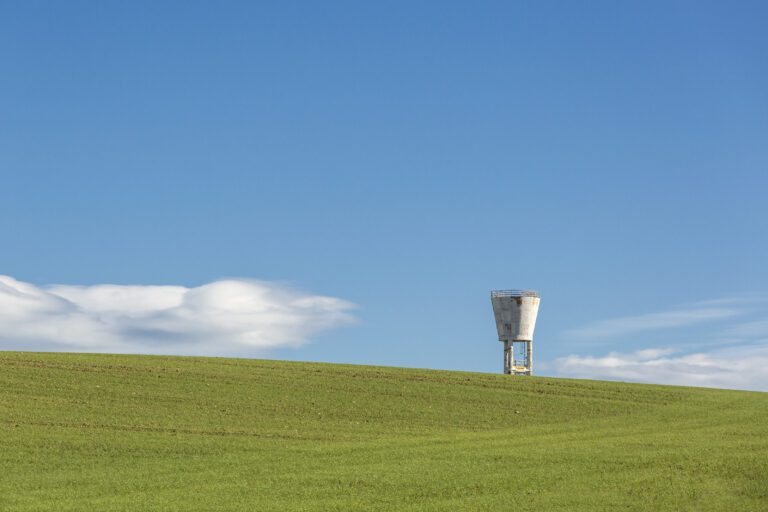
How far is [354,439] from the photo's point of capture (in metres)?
34.7

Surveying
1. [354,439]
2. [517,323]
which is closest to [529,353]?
[517,323]

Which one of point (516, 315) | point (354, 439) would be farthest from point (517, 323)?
point (354, 439)

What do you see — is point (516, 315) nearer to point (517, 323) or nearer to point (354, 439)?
point (517, 323)

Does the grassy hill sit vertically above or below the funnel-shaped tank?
below

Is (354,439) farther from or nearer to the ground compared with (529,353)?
nearer to the ground

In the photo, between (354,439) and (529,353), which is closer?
(354,439)

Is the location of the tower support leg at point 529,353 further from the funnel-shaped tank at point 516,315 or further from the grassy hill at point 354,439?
the grassy hill at point 354,439

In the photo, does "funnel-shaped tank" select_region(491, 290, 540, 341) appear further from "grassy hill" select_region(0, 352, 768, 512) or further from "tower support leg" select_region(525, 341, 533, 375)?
"grassy hill" select_region(0, 352, 768, 512)

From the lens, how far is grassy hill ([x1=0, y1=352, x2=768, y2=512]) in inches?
942

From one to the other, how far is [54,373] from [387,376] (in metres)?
17.1

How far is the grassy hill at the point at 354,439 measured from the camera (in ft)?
78.5

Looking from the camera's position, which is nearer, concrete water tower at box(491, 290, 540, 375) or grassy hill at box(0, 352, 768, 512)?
grassy hill at box(0, 352, 768, 512)

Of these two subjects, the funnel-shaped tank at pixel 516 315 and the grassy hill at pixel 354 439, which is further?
the funnel-shaped tank at pixel 516 315

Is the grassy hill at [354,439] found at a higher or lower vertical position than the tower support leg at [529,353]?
lower
